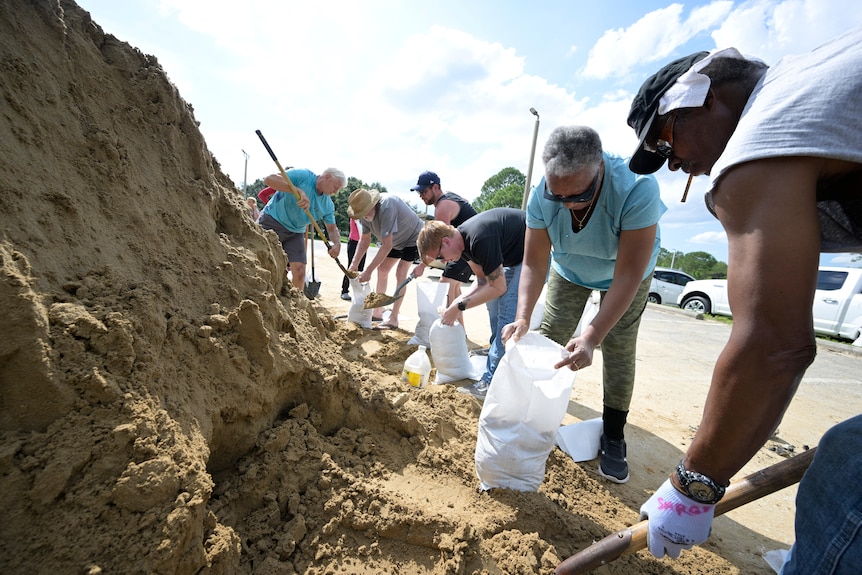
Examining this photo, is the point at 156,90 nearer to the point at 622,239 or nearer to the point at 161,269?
the point at 161,269

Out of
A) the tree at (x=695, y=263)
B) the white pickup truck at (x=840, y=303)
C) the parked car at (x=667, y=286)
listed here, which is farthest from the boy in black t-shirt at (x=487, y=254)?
the tree at (x=695, y=263)

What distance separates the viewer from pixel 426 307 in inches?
173

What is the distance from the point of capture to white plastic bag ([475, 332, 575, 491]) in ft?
6.08

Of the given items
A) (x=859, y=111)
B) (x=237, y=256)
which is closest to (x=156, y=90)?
(x=237, y=256)

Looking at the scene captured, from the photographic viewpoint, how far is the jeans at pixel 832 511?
752mm

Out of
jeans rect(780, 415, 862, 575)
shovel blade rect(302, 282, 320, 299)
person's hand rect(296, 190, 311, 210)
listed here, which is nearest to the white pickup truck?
shovel blade rect(302, 282, 320, 299)

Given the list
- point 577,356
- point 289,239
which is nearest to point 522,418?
point 577,356

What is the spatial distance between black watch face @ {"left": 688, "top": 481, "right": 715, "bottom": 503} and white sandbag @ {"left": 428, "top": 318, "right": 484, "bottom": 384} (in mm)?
2503

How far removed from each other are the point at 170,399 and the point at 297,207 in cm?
364

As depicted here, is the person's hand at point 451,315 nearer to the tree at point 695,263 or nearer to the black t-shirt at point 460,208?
the black t-shirt at point 460,208

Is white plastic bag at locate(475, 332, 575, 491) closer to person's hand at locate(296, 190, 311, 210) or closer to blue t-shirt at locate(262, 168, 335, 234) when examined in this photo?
person's hand at locate(296, 190, 311, 210)

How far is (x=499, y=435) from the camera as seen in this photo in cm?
190

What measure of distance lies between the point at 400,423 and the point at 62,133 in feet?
6.25

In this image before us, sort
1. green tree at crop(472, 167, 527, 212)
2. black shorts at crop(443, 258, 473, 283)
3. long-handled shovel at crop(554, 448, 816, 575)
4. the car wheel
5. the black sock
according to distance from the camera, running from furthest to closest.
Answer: green tree at crop(472, 167, 527, 212), the car wheel, black shorts at crop(443, 258, 473, 283), the black sock, long-handled shovel at crop(554, 448, 816, 575)
